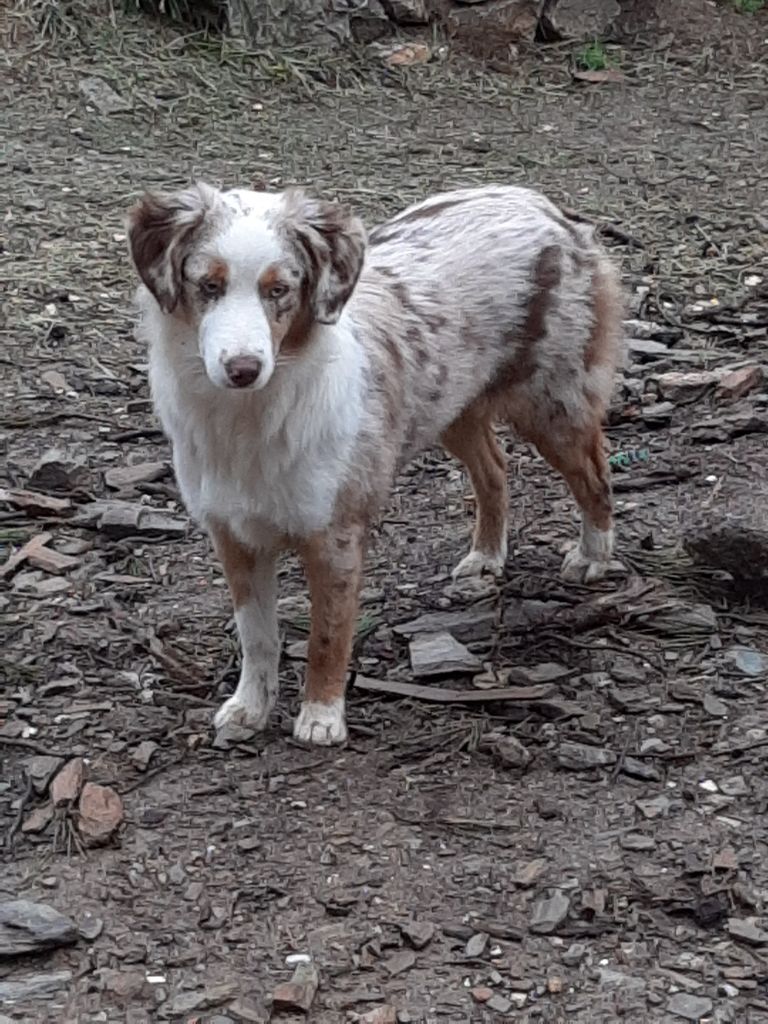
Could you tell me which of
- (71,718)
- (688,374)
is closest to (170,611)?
(71,718)

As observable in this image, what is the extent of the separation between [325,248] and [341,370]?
406 mm

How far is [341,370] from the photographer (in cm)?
427

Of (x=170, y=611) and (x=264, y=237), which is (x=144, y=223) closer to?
(x=264, y=237)

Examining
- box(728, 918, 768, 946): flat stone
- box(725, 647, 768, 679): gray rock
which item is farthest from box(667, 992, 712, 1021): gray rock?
box(725, 647, 768, 679): gray rock

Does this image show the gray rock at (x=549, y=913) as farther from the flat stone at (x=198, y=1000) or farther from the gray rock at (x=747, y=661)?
the gray rock at (x=747, y=661)

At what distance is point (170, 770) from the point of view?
174 inches

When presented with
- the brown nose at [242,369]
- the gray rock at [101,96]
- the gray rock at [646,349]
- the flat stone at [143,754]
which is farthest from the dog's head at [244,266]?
the gray rock at [101,96]

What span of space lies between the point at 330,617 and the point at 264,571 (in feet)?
0.83

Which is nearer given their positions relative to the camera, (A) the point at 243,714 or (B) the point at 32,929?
(B) the point at 32,929

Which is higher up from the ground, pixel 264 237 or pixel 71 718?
pixel 264 237

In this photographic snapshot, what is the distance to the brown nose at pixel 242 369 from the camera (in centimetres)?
375

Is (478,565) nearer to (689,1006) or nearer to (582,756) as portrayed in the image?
(582,756)

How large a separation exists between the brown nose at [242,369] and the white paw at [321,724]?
1.15m

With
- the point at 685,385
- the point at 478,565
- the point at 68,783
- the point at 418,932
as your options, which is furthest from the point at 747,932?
the point at 685,385
